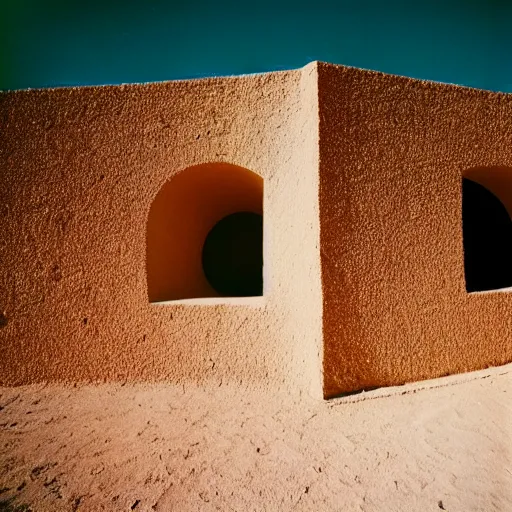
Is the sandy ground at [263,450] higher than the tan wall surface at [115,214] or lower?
lower

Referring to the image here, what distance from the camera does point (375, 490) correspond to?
1990mm

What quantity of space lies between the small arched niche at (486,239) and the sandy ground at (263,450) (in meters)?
2.30

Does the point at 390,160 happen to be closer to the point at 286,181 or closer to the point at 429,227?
the point at 429,227

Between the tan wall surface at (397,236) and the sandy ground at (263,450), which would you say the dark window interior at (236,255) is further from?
the tan wall surface at (397,236)

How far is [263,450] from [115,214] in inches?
97.3

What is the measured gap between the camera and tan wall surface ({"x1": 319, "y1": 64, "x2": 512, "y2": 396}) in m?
2.79

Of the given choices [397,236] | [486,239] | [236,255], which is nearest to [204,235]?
[236,255]

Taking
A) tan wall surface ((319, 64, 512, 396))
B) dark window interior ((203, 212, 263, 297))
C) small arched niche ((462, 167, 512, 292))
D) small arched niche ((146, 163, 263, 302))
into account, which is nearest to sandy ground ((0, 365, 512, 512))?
tan wall surface ((319, 64, 512, 396))

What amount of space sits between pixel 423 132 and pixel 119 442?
365 cm

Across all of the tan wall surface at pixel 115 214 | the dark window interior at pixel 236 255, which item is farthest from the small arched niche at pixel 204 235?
the tan wall surface at pixel 115 214

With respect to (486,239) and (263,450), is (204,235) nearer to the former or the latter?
(263,450)

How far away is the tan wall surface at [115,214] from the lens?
3223 millimetres

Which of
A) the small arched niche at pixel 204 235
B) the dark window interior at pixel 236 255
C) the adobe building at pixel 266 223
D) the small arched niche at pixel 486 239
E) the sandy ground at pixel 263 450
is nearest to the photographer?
the sandy ground at pixel 263 450

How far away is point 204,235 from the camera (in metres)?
5.29
